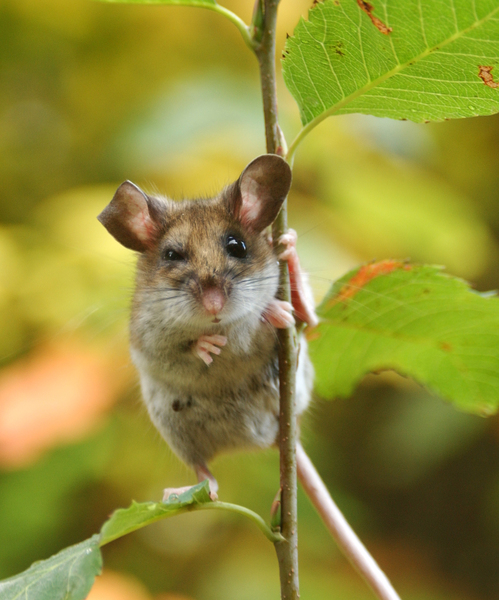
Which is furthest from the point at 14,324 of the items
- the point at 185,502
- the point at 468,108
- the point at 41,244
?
the point at 468,108

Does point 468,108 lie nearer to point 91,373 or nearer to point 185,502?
point 185,502

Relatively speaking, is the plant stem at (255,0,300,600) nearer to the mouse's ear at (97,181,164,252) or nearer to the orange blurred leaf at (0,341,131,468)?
the mouse's ear at (97,181,164,252)

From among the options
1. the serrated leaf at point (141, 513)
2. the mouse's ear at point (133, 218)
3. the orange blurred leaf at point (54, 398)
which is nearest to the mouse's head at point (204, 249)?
the mouse's ear at point (133, 218)

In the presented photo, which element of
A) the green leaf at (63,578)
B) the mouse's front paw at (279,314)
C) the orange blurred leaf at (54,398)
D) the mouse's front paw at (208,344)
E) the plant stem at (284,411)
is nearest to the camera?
the green leaf at (63,578)

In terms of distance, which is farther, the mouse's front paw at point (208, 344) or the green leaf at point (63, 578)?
the mouse's front paw at point (208, 344)

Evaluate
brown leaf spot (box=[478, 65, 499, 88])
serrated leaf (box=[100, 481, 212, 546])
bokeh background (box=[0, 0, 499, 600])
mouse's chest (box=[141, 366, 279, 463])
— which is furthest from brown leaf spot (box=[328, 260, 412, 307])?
bokeh background (box=[0, 0, 499, 600])

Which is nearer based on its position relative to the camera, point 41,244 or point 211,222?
→ point 211,222

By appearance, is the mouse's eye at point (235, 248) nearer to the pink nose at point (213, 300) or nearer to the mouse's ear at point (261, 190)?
the mouse's ear at point (261, 190)
